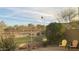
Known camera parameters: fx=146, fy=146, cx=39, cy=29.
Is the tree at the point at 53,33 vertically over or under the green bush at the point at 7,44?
over

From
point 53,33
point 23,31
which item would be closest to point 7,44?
point 23,31

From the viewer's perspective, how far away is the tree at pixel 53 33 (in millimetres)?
1936

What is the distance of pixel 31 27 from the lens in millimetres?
1944

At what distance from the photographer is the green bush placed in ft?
6.35

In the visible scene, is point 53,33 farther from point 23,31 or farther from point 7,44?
point 7,44

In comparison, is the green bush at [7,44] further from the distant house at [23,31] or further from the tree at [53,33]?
the tree at [53,33]

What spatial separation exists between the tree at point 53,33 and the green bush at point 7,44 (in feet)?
1.55

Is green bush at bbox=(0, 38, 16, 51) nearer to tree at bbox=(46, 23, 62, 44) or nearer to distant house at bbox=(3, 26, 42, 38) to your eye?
distant house at bbox=(3, 26, 42, 38)

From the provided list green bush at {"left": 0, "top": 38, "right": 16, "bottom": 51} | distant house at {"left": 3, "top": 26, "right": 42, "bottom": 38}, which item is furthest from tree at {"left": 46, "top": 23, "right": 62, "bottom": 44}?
green bush at {"left": 0, "top": 38, "right": 16, "bottom": 51}

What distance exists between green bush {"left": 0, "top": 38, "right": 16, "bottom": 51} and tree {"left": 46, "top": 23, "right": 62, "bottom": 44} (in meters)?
0.47

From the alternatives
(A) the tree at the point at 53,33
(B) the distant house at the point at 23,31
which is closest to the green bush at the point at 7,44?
(B) the distant house at the point at 23,31

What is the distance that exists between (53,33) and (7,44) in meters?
0.63

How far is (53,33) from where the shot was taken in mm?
1939

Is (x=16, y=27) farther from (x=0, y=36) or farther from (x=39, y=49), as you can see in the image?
(x=39, y=49)
